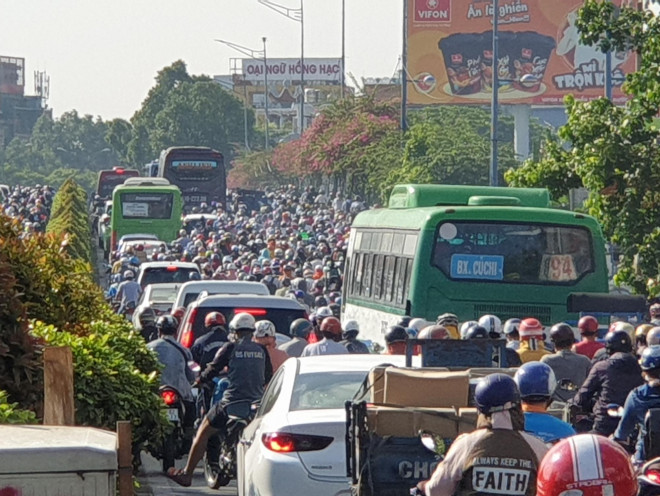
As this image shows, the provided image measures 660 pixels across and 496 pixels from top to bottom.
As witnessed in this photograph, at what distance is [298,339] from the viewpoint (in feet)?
54.2

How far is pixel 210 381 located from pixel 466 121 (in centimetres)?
5300

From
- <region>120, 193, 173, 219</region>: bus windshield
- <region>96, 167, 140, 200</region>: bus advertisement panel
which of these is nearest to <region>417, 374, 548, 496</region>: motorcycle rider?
<region>120, 193, 173, 219</region>: bus windshield

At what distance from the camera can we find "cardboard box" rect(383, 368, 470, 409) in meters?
9.48

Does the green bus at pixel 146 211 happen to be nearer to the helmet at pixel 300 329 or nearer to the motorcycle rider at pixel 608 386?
the helmet at pixel 300 329

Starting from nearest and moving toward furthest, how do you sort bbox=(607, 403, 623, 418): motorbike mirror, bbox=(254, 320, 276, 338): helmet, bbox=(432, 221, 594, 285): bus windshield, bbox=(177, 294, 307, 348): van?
bbox=(607, 403, 623, 418): motorbike mirror, bbox=(254, 320, 276, 338): helmet, bbox=(177, 294, 307, 348): van, bbox=(432, 221, 594, 285): bus windshield

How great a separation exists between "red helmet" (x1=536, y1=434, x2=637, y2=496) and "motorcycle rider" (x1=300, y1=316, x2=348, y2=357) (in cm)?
1003

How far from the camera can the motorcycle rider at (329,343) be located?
15.1m

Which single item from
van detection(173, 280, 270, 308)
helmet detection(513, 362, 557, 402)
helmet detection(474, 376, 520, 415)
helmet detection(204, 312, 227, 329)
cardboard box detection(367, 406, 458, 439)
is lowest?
van detection(173, 280, 270, 308)

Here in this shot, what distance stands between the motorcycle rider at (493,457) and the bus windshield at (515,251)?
1348 centimetres

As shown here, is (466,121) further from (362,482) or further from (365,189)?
(362,482)

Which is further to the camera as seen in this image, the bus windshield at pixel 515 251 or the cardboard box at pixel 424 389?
the bus windshield at pixel 515 251

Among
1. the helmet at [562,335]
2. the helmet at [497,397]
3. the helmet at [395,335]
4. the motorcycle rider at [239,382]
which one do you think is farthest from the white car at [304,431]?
the helmet at [395,335]

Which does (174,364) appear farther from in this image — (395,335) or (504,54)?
(504,54)

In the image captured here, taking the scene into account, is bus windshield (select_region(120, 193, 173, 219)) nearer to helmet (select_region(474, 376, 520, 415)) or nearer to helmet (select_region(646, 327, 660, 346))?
helmet (select_region(646, 327, 660, 346))
